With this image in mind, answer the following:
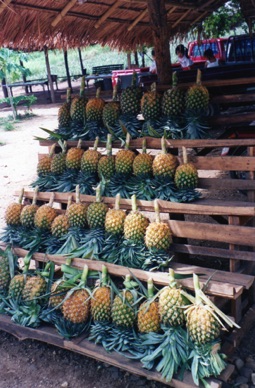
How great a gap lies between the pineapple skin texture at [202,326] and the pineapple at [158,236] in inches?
23.5

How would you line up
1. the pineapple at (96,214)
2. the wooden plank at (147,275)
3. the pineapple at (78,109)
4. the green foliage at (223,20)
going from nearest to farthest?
the wooden plank at (147,275) → the pineapple at (96,214) → the pineapple at (78,109) → the green foliage at (223,20)

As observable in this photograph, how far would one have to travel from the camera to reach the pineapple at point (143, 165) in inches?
145

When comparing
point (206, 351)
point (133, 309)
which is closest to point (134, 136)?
point (133, 309)

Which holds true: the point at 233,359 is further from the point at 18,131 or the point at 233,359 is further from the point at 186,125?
the point at 18,131

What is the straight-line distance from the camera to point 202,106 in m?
3.75

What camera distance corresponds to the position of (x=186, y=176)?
3.49 m

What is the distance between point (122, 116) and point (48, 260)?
4.85 ft

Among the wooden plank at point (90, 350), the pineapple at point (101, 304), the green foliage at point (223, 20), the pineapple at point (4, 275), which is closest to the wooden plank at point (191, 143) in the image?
the pineapple at point (101, 304)

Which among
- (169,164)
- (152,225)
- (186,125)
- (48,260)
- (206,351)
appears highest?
(186,125)

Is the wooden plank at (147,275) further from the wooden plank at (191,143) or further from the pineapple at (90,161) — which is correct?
the wooden plank at (191,143)

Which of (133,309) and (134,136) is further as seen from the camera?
(134,136)

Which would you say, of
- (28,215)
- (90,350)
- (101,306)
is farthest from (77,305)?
(28,215)

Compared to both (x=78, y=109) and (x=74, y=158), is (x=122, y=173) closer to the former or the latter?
(x=74, y=158)

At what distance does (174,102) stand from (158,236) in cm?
123
